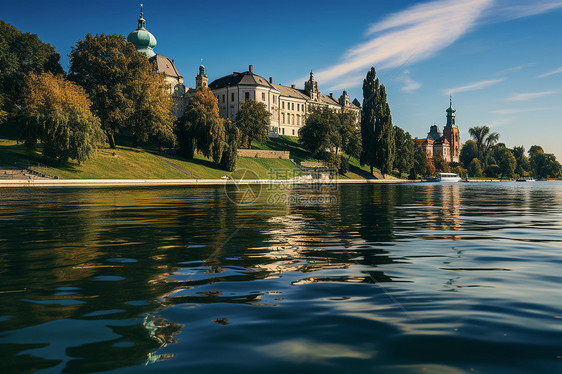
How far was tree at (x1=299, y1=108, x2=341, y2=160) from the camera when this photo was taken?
121 m

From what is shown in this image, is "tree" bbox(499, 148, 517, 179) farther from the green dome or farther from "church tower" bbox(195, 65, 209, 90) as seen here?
the green dome

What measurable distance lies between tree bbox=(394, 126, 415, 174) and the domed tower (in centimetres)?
7941

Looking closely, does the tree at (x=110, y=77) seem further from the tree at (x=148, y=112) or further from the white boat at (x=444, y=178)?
the white boat at (x=444, y=178)

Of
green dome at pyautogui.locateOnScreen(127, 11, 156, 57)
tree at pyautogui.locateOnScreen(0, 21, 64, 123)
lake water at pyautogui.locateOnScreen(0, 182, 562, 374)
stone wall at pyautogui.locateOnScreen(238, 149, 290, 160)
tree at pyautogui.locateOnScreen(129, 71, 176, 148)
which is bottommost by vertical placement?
lake water at pyautogui.locateOnScreen(0, 182, 562, 374)

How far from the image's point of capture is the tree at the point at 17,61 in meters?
80.8

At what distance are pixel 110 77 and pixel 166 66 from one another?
5933cm

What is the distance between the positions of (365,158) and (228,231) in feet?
322

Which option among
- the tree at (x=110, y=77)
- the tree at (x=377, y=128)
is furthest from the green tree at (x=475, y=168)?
the tree at (x=110, y=77)

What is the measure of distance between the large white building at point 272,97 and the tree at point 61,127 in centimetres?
7821

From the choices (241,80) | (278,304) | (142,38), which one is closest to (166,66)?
(142,38)

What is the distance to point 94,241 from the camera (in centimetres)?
1155

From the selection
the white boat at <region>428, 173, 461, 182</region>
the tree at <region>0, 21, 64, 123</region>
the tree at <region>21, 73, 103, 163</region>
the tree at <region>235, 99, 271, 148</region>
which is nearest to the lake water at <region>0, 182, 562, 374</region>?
the tree at <region>21, 73, 103, 163</region>

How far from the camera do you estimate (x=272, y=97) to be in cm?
14950

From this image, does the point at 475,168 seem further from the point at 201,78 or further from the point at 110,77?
the point at 110,77
